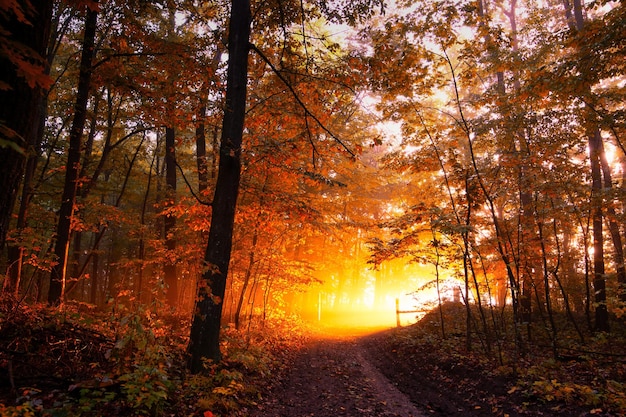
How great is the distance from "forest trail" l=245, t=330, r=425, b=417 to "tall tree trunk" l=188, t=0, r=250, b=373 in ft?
5.24

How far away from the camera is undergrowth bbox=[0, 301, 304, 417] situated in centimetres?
402

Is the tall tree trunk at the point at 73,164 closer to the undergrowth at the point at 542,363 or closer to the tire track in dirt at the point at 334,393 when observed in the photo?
the tire track in dirt at the point at 334,393

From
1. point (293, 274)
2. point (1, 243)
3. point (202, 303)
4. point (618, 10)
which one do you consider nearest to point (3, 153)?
point (1, 243)

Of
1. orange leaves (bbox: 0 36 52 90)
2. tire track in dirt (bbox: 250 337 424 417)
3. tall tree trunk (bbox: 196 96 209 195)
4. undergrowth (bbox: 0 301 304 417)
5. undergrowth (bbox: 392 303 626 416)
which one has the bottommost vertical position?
tire track in dirt (bbox: 250 337 424 417)

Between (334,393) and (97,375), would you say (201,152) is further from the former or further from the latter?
(97,375)

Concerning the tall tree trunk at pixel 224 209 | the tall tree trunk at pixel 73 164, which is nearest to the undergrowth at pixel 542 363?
A: the tall tree trunk at pixel 224 209

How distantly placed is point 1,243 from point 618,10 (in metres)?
10.1

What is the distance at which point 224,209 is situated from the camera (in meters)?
7.01

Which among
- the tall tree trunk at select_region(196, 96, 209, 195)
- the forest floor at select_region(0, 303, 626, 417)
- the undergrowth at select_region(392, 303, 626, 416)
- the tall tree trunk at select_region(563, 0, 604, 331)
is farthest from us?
the tall tree trunk at select_region(196, 96, 209, 195)

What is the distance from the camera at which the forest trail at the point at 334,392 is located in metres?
6.12

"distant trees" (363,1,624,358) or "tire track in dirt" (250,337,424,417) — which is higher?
"distant trees" (363,1,624,358)

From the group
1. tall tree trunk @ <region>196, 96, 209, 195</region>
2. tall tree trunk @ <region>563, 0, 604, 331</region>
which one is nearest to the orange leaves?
tall tree trunk @ <region>196, 96, 209, 195</region>

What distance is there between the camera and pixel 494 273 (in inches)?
462

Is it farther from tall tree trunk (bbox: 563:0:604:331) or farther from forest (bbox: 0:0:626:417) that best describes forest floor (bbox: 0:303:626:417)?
tall tree trunk (bbox: 563:0:604:331)
